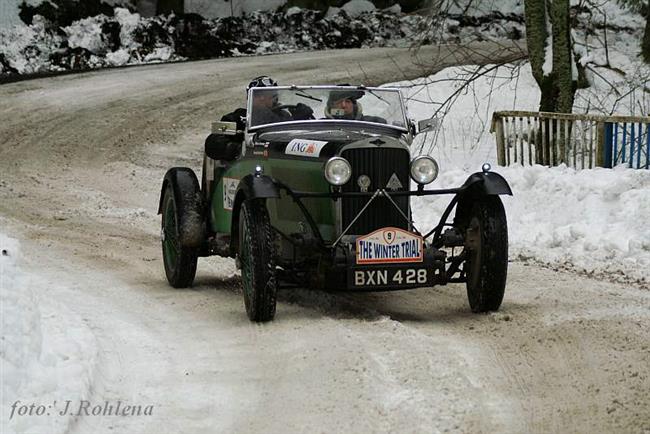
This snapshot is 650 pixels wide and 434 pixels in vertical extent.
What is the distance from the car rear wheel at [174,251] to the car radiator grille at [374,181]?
2121 mm

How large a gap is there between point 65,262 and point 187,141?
1004cm

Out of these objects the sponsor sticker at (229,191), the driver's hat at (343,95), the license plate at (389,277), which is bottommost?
the license plate at (389,277)

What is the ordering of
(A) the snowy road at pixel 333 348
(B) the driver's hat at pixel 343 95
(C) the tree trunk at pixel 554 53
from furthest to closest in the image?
(C) the tree trunk at pixel 554 53
(B) the driver's hat at pixel 343 95
(A) the snowy road at pixel 333 348

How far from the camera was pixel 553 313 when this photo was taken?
9117 mm

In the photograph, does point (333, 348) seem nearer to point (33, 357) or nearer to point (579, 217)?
point (33, 357)

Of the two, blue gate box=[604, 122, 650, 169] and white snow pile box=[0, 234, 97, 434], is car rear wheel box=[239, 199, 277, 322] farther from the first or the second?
blue gate box=[604, 122, 650, 169]

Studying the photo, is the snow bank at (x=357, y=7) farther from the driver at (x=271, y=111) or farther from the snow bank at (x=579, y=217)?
the driver at (x=271, y=111)

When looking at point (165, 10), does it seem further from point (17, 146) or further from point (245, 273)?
point (245, 273)

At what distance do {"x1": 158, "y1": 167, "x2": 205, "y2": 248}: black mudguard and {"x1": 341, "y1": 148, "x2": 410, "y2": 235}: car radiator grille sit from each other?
6.70 ft

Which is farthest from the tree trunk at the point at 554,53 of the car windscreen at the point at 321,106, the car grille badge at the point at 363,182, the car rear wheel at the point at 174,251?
the car grille badge at the point at 363,182

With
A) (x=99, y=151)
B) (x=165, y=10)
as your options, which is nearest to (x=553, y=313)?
(x=99, y=151)

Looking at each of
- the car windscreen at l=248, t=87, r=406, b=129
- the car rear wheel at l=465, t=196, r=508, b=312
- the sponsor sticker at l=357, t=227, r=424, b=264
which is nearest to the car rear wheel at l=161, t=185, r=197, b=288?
the car windscreen at l=248, t=87, r=406, b=129

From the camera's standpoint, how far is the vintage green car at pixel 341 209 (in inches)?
346

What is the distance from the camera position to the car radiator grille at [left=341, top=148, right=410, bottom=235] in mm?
9094
